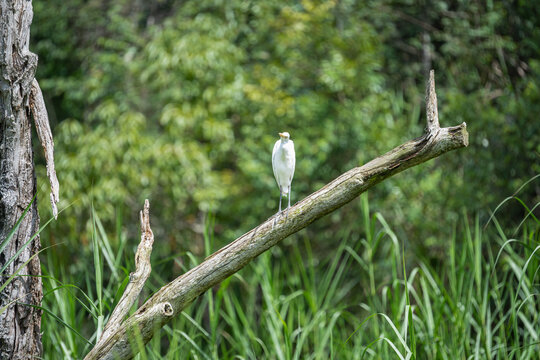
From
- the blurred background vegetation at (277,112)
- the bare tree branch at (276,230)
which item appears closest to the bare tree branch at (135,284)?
the bare tree branch at (276,230)

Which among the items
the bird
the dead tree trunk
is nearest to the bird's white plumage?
the bird

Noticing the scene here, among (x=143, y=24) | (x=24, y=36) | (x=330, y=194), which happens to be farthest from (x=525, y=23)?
(x=143, y=24)

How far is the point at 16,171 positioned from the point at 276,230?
803mm

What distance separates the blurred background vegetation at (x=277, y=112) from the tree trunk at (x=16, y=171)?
299 centimetres

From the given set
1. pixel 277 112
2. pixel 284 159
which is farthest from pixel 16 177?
pixel 277 112

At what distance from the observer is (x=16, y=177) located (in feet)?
5.59

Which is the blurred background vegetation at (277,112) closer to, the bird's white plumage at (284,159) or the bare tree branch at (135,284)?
the bird's white plumage at (284,159)

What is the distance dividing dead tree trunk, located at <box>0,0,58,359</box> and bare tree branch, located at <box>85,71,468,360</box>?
0.26 meters

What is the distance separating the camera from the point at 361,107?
5.22 m

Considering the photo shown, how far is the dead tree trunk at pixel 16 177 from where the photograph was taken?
1.66m

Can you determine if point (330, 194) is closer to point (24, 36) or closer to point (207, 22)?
point (24, 36)

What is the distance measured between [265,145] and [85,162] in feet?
5.60

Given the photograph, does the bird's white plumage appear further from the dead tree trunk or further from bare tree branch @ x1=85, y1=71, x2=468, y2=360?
the dead tree trunk

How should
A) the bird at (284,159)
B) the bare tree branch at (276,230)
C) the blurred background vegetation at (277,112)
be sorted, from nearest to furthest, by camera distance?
the bare tree branch at (276,230) → the bird at (284,159) → the blurred background vegetation at (277,112)
